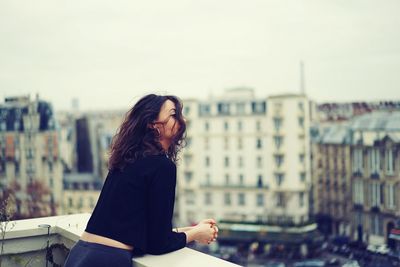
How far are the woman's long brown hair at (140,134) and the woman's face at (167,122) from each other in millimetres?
12

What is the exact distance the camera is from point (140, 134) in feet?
6.37

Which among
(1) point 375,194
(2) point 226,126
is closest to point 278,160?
(2) point 226,126

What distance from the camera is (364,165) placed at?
29.1 metres

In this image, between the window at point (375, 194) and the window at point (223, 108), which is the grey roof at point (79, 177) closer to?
the window at point (223, 108)

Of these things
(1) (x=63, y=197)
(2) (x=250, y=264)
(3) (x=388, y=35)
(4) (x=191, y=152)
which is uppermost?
(3) (x=388, y=35)

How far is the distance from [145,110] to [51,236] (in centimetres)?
91

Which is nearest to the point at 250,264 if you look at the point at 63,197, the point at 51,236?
the point at 63,197

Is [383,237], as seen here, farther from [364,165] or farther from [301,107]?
[301,107]

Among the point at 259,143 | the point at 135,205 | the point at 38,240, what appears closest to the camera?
the point at 135,205

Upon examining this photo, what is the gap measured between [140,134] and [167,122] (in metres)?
0.10

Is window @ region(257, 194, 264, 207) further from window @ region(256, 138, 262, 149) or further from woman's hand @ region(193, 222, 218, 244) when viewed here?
woman's hand @ region(193, 222, 218, 244)

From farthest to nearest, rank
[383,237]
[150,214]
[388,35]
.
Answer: [388,35]
[383,237]
[150,214]

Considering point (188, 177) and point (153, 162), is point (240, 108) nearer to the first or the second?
point (188, 177)

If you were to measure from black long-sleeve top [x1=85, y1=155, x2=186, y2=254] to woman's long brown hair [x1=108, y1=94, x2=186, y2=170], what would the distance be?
0.06 meters
